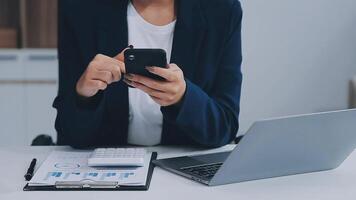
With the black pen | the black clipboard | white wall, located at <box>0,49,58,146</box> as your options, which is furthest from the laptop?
white wall, located at <box>0,49,58,146</box>

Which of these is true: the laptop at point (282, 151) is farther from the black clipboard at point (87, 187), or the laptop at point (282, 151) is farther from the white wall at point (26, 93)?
the white wall at point (26, 93)

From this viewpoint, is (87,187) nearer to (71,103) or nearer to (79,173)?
(79,173)

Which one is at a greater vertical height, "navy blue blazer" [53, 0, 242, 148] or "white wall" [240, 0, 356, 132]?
"navy blue blazer" [53, 0, 242, 148]

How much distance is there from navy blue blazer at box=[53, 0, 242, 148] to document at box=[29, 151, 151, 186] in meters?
0.17

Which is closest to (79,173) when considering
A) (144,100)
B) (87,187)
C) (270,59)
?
(87,187)

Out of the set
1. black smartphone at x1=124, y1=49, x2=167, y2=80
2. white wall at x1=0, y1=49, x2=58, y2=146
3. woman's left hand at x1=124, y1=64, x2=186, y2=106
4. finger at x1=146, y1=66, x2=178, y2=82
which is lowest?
white wall at x1=0, y1=49, x2=58, y2=146

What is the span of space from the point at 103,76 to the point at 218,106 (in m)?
0.30

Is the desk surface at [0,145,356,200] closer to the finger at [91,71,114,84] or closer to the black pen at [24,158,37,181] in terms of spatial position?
the black pen at [24,158,37,181]

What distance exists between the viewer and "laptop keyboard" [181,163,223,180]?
117 cm

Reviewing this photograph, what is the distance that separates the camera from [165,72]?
1185 mm

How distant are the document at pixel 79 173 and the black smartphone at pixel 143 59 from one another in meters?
0.19

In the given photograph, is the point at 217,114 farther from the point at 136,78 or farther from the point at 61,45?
the point at 61,45

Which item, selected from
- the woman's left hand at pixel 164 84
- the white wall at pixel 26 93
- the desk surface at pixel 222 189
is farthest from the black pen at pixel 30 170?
the white wall at pixel 26 93

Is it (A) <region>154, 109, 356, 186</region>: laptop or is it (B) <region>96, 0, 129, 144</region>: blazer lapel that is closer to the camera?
(A) <region>154, 109, 356, 186</region>: laptop
